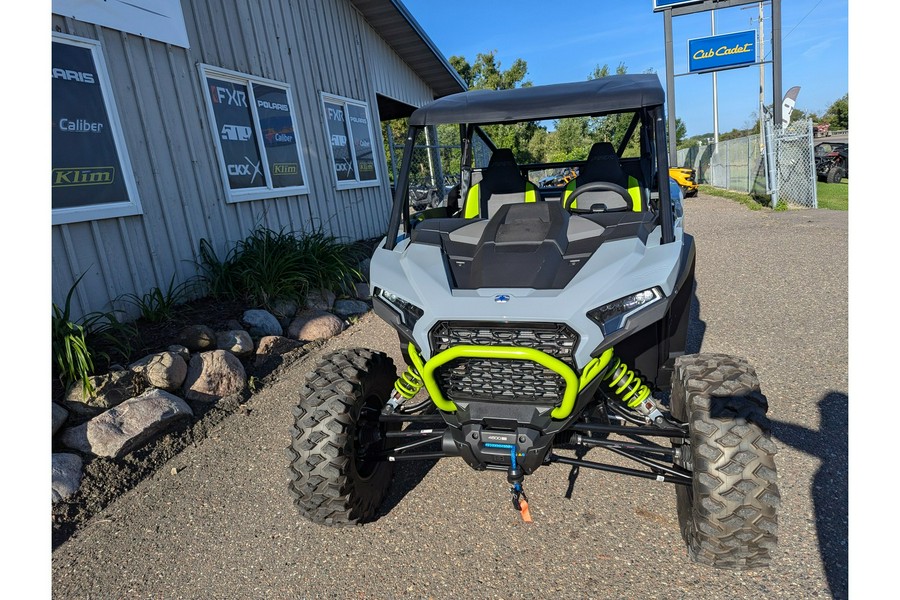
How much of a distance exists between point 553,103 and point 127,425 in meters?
3.19

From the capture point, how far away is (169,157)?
5785 mm

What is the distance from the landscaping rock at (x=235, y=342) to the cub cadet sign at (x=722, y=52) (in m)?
20.6

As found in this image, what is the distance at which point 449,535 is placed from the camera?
2.71 meters

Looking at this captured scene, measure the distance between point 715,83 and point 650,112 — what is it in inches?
1681

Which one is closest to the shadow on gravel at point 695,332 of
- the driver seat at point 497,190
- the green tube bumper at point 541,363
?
the driver seat at point 497,190

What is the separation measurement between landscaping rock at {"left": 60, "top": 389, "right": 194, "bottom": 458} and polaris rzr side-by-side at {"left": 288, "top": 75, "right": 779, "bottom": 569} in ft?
4.93

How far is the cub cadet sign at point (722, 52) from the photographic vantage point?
20.3 metres

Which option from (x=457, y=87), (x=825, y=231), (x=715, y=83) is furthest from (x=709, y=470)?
(x=715, y=83)

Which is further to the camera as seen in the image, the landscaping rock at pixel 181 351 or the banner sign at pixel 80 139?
the banner sign at pixel 80 139

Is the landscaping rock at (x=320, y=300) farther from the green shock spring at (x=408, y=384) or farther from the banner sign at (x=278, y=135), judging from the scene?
the green shock spring at (x=408, y=384)

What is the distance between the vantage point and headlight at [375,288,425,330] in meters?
2.47

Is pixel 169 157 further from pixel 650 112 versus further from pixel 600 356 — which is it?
pixel 600 356

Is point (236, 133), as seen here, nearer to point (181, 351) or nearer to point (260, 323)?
point (260, 323)

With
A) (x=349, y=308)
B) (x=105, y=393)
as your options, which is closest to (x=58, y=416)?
(x=105, y=393)
